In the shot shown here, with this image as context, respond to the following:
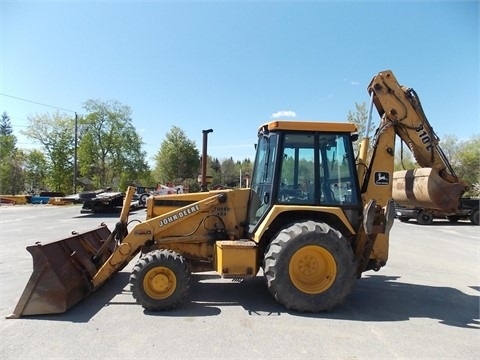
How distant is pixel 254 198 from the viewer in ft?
20.0

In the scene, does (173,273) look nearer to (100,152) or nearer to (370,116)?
(370,116)

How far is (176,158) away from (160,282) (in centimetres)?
5330

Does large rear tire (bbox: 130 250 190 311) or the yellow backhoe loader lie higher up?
the yellow backhoe loader

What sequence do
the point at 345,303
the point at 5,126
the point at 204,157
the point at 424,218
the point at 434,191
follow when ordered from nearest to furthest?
the point at 345,303 → the point at 434,191 → the point at 204,157 → the point at 424,218 → the point at 5,126

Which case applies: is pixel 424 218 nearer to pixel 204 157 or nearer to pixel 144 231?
pixel 204 157

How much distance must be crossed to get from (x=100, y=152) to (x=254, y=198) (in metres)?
47.2

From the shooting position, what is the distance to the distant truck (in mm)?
18625

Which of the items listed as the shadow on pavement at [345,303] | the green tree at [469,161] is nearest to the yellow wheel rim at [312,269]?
the shadow on pavement at [345,303]

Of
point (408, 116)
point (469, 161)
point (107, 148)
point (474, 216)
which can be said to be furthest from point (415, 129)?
→ point (107, 148)

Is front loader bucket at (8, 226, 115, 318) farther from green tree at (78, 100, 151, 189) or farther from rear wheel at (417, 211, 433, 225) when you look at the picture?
green tree at (78, 100, 151, 189)

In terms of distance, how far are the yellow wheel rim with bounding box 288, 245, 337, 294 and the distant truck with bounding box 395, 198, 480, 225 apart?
14736 millimetres

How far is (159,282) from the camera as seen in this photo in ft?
17.2

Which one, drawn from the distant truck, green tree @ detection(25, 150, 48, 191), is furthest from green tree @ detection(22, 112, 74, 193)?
the distant truck

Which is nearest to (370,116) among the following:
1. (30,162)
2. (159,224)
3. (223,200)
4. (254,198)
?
(254,198)
